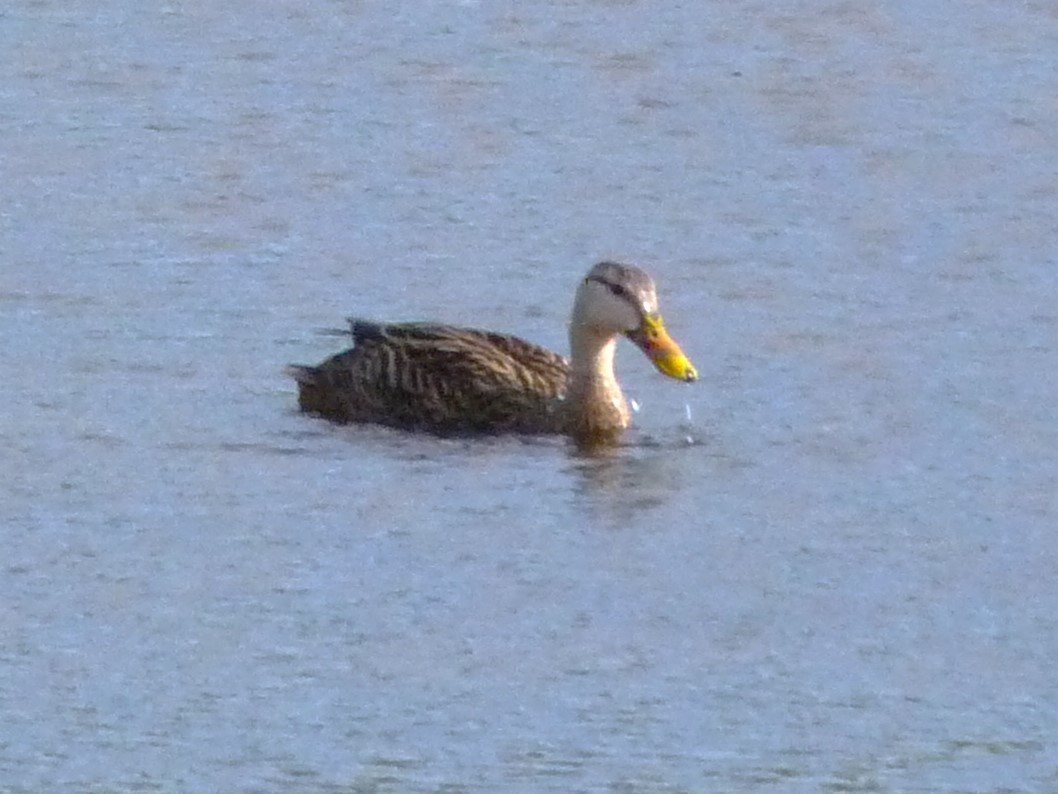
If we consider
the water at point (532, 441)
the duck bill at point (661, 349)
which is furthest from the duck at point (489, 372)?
the water at point (532, 441)

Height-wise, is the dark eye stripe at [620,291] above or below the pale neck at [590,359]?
above

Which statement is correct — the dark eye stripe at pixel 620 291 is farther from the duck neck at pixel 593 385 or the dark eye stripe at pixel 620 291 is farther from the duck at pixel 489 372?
the duck neck at pixel 593 385

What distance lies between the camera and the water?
9203 millimetres

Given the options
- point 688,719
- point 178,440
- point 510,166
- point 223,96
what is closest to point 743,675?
point 688,719

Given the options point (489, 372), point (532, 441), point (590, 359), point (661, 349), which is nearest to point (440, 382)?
point (489, 372)

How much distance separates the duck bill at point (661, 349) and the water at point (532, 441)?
0.57 feet

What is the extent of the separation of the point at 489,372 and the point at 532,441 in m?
0.35

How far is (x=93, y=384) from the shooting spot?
13.1m

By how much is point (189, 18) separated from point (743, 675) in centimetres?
1039

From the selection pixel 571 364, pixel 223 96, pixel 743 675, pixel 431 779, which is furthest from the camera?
pixel 223 96

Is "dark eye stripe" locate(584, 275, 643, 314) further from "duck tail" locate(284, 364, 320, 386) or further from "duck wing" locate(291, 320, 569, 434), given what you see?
"duck tail" locate(284, 364, 320, 386)

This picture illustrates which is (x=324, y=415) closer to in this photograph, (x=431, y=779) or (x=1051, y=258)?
(x=1051, y=258)

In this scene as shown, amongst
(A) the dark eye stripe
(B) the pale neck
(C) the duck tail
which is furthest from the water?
(A) the dark eye stripe

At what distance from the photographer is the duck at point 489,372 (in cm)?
1319
